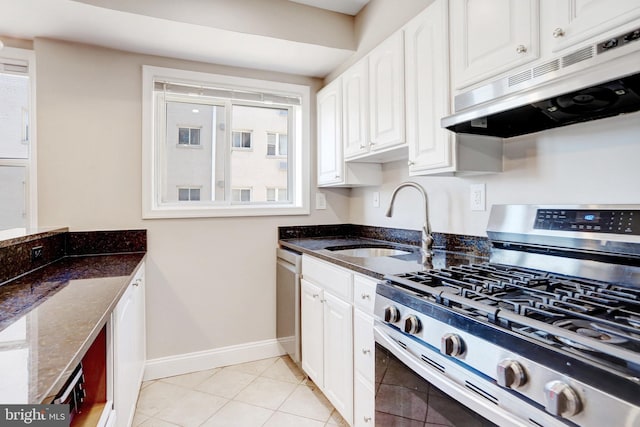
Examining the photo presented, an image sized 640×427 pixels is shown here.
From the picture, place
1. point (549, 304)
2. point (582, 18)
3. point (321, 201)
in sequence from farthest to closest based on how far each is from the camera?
1. point (321, 201)
2. point (582, 18)
3. point (549, 304)

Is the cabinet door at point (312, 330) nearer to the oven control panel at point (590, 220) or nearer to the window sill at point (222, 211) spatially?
the window sill at point (222, 211)

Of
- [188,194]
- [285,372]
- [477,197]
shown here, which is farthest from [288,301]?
[477,197]

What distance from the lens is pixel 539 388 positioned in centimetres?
71

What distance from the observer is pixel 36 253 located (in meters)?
1.69

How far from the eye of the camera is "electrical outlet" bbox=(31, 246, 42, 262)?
164 cm

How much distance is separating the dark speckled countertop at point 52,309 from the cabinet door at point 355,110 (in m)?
1.44

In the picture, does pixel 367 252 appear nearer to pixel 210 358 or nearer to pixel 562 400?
pixel 210 358

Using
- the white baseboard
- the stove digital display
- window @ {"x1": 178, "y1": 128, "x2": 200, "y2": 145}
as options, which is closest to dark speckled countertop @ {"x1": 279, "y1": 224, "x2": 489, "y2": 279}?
the stove digital display

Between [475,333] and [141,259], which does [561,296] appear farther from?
[141,259]

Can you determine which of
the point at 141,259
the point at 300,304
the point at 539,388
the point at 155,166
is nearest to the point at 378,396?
the point at 539,388

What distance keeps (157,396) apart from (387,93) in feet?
7.44

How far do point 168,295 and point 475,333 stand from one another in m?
2.15

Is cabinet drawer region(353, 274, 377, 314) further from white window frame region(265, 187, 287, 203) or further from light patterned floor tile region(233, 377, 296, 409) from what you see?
white window frame region(265, 187, 287, 203)

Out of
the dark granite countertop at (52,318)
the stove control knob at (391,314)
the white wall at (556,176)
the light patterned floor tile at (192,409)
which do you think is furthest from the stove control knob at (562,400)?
the light patterned floor tile at (192,409)
